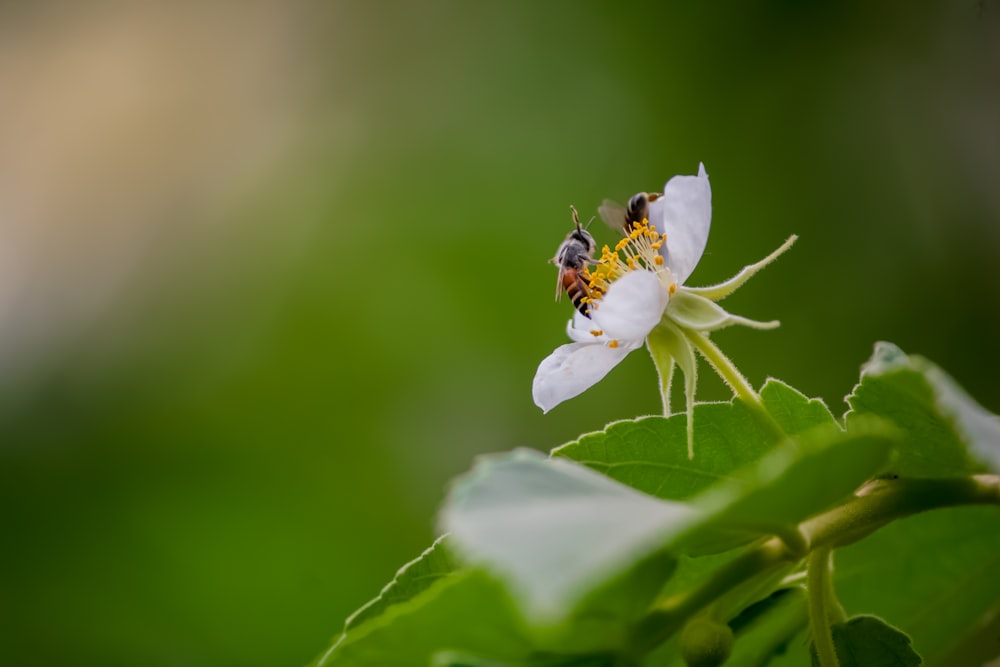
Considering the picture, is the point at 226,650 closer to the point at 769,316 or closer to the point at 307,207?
the point at 307,207

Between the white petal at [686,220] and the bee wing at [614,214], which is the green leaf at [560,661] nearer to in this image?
the white petal at [686,220]

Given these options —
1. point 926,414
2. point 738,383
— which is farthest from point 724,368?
point 926,414

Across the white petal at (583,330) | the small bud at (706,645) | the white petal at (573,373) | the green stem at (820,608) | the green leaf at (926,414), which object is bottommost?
the green stem at (820,608)

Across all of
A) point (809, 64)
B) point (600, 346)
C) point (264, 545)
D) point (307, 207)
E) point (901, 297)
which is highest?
point (307, 207)

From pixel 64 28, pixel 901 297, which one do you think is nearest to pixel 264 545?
pixel 901 297

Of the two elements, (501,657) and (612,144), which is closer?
(501,657)

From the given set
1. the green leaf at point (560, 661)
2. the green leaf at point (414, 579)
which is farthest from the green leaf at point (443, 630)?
the green leaf at point (414, 579)
